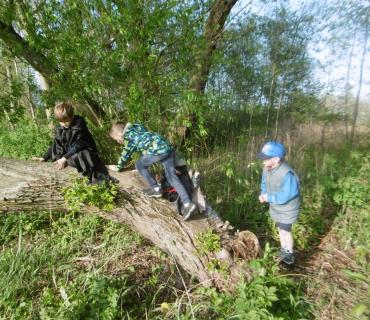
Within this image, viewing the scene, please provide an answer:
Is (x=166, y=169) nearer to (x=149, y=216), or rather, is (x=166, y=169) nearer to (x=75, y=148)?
(x=149, y=216)

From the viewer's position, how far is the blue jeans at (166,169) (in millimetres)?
2305

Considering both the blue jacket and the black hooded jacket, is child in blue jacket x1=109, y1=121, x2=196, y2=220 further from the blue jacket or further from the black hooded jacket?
the blue jacket

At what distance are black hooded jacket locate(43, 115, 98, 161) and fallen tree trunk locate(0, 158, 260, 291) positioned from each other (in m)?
0.22

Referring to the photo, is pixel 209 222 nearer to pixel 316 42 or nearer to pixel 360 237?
pixel 360 237

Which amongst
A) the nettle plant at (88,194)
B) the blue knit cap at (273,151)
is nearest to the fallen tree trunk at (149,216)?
the nettle plant at (88,194)

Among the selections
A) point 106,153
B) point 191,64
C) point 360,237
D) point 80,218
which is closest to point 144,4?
point 191,64

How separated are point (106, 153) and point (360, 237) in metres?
4.70

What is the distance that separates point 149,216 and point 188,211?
1.54 feet

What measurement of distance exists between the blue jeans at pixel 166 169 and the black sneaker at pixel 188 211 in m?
0.07

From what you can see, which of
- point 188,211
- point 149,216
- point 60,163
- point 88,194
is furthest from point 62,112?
point 188,211

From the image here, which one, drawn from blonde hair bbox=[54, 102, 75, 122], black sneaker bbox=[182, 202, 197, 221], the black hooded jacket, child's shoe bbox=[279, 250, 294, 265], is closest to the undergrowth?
child's shoe bbox=[279, 250, 294, 265]

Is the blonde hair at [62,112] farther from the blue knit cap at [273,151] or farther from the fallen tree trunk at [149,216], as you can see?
the blue knit cap at [273,151]

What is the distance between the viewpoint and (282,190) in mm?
2139

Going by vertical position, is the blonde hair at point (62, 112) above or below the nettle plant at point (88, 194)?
above
